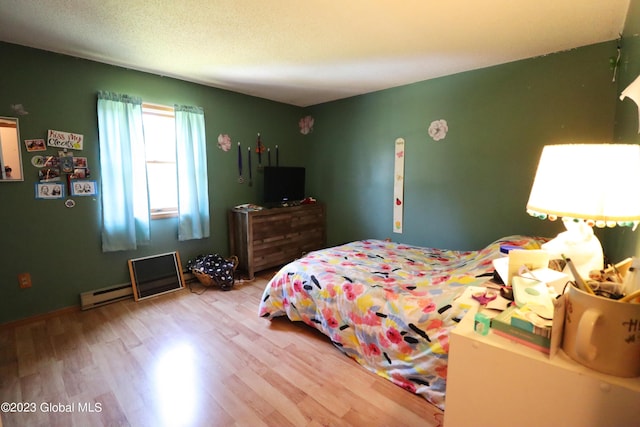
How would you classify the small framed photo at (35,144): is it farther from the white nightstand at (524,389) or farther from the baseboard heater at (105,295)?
the white nightstand at (524,389)

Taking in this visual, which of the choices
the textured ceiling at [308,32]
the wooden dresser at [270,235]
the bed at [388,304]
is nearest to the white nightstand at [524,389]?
the bed at [388,304]

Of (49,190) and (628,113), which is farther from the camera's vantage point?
(49,190)

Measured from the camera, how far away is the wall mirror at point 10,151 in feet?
7.75

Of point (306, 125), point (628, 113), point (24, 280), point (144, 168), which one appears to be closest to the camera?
point (628, 113)

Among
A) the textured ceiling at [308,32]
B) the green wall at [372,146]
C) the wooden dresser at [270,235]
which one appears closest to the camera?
the textured ceiling at [308,32]

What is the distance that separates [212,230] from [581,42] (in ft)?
13.3

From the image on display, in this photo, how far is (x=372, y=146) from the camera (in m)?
3.86

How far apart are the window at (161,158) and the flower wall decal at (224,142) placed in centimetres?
55

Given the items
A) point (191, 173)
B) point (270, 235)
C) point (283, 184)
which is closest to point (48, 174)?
point (191, 173)

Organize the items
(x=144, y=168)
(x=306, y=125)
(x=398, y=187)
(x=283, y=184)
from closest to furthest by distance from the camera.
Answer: (x=144, y=168) → (x=398, y=187) → (x=283, y=184) → (x=306, y=125)

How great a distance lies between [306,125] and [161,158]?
2.19 m

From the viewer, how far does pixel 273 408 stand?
1.59 m

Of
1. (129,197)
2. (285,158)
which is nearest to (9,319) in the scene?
(129,197)

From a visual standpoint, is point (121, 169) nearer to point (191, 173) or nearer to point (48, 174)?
point (48, 174)
